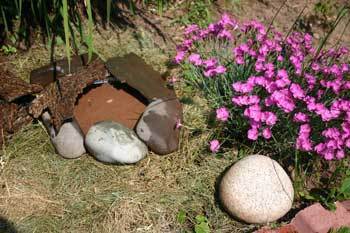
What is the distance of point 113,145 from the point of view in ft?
10.1

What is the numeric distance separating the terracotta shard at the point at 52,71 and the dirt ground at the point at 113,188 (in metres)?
0.39

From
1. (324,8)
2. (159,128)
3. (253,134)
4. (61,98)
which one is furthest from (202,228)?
(324,8)

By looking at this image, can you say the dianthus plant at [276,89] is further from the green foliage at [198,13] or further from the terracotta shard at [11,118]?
the terracotta shard at [11,118]

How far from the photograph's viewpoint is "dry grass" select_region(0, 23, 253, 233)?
286 cm

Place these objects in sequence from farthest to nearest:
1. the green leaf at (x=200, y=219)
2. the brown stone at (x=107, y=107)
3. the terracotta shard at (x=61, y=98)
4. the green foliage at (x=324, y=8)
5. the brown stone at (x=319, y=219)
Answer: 1. the green foliage at (x=324, y=8)
2. the brown stone at (x=107, y=107)
3. the terracotta shard at (x=61, y=98)
4. the green leaf at (x=200, y=219)
5. the brown stone at (x=319, y=219)

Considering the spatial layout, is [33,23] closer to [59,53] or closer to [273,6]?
[59,53]

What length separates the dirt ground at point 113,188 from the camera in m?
2.86

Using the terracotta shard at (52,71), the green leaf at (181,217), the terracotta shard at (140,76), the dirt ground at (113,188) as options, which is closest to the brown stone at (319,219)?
the dirt ground at (113,188)

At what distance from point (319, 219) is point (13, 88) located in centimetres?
229

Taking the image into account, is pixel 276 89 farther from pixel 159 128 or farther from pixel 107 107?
pixel 107 107

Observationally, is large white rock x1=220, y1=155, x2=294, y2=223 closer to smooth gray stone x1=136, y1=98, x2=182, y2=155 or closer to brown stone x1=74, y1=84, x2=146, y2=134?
smooth gray stone x1=136, y1=98, x2=182, y2=155

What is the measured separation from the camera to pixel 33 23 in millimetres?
4059

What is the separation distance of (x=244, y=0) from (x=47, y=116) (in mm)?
2546

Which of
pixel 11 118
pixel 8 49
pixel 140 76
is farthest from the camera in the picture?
pixel 8 49
